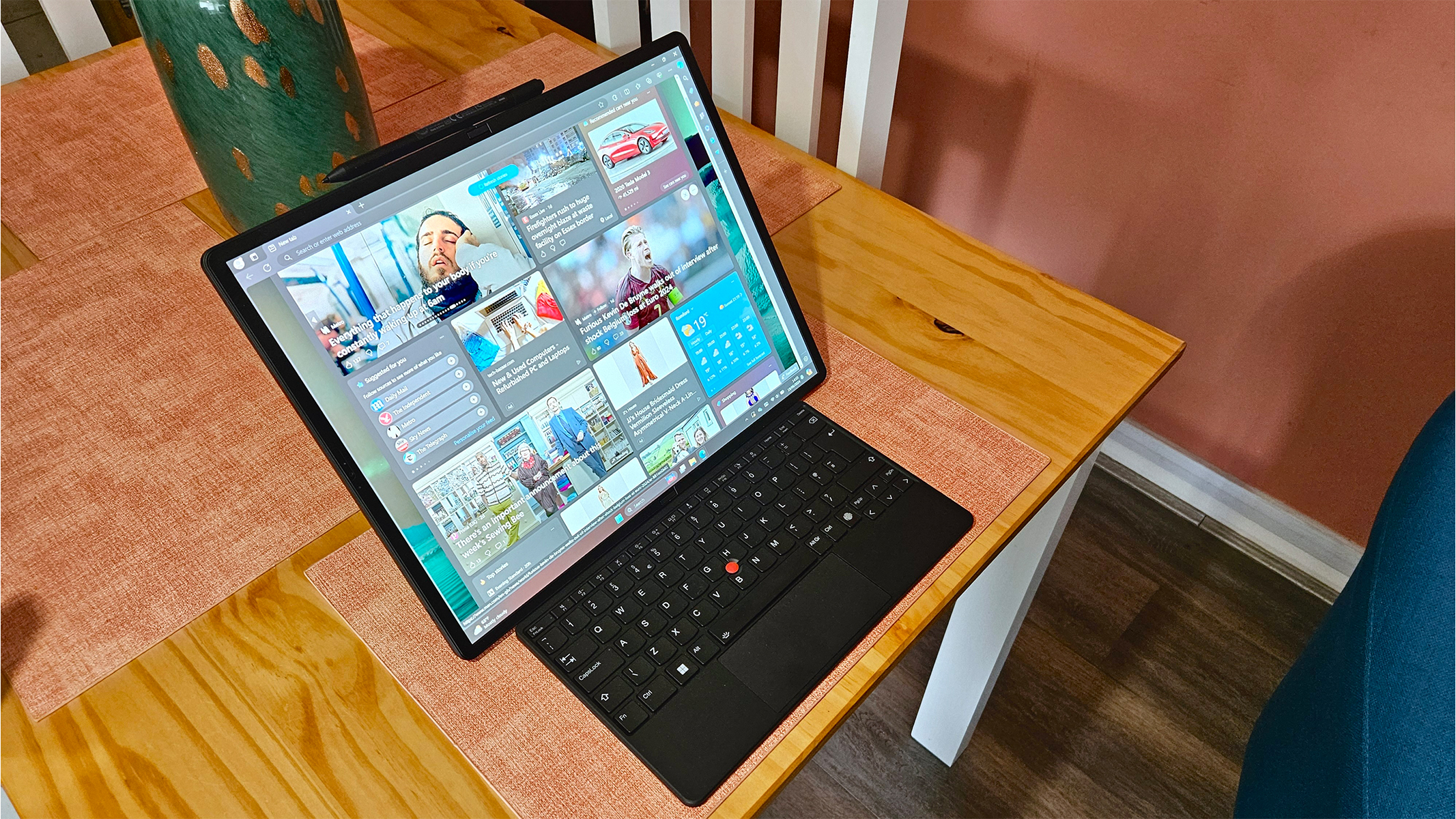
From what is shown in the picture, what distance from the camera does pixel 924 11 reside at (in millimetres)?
1424

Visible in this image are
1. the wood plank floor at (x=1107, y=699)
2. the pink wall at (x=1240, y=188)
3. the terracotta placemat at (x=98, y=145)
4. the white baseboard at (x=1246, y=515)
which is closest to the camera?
the terracotta placemat at (x=98, y=145)

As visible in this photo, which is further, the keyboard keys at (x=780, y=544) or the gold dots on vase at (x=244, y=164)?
the gold dots on vase at (x=244, y=164)

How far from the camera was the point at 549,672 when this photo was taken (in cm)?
60

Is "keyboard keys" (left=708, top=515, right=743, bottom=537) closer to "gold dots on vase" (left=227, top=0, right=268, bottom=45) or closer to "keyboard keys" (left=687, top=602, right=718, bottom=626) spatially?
"keyboard keys" (left=687, top=602, right=718, bottom=626)

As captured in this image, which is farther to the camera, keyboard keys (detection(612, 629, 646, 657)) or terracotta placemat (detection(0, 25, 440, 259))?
terracotta placemat (detection(0, 25, 440, 259))

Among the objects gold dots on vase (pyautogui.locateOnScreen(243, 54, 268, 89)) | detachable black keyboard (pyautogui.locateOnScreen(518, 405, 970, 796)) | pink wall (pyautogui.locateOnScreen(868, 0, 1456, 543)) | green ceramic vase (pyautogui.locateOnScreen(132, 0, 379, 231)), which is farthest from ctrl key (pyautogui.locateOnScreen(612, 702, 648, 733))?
pink wall (pyautogui.locateOnScreen(868, 0, 1456, 543))

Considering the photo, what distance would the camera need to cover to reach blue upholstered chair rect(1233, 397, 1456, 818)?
541 millimetres

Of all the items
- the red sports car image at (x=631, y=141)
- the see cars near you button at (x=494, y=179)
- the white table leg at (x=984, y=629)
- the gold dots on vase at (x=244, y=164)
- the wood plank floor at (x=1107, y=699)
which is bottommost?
the wood plank floor at (x=1107, y=699)

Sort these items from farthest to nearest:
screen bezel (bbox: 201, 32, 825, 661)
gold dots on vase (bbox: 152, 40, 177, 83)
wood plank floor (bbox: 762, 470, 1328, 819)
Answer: wood plank floor (bbox: 762, 470, 1328, 819)
gold dots on vase (bbox: 152, 40, 177, 83)
screen bezel (bbox: 201, 32, 825, 661)

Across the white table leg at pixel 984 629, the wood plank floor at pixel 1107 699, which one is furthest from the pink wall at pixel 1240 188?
the white table leg at pixel 984 629

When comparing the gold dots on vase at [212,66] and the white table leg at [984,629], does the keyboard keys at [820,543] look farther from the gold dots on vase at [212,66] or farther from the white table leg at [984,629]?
the gold dots on vase at [212,66]

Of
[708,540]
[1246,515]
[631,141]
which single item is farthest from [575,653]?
[1246,515]

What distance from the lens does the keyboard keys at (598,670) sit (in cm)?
58

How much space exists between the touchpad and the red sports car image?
0.31 m
